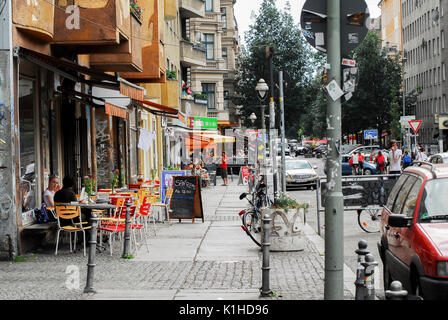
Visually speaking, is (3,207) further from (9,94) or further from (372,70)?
(372,70)

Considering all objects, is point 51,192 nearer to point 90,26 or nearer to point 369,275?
point 90,26

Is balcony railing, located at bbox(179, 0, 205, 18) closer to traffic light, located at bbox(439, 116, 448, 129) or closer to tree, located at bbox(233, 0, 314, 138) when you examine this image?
tree, located at bbox(233, 0, 314, 138)

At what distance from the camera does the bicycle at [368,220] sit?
17.4m

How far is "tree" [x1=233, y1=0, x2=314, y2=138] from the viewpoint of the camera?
81438mm

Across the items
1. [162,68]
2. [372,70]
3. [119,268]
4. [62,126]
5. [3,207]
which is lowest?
[119,268]

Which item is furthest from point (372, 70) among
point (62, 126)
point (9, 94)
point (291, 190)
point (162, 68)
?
point (9, 94)

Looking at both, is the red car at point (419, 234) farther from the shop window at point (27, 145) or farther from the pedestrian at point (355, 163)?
the pedestrian at point (355, 163)

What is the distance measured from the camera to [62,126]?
19109 mm

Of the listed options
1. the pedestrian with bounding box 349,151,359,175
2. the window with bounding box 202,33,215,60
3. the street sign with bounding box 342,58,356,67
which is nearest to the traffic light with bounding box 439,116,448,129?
the window with bounding box 202,33,215,60

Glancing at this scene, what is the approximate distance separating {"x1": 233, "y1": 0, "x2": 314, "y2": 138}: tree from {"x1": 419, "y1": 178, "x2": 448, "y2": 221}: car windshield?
71.8m

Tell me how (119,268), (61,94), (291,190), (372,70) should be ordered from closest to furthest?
(119,268)
(61,94)
(291,190)
(372,70)

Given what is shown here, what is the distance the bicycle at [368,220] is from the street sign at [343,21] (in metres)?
9.42
